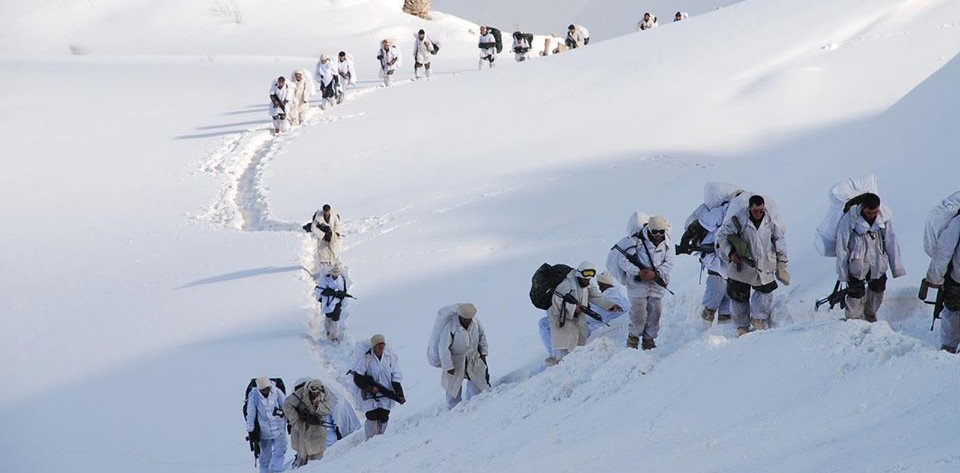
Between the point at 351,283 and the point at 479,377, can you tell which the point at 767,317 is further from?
the point at 351,283

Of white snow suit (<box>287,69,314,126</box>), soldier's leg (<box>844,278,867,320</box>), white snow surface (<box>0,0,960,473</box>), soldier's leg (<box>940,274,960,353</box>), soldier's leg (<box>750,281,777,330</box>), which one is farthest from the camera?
white snow suit (<box>287,69,314,126</box>)

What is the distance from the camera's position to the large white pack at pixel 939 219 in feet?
26.0

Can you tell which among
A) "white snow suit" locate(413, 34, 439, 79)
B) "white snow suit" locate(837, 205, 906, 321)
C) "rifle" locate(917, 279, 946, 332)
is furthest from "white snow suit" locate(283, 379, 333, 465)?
"white snow suit" locate(413, 34, 439, 79)

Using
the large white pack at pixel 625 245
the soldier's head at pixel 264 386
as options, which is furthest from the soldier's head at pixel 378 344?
the large white pack at pixel 625 245

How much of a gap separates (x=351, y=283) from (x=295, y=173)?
20.6 feet

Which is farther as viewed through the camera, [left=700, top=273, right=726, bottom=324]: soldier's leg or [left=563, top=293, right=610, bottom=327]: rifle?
[left=563, top=293, right=610, bottom=327]: rifle

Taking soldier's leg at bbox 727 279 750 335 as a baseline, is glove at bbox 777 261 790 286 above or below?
above

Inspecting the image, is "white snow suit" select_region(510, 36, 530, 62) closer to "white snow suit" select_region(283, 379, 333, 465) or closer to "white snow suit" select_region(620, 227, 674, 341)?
"white snow suit" select_region(283, 379, 333, 465)

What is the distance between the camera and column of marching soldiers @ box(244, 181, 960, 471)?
8.48 m

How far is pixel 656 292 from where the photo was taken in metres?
9.56

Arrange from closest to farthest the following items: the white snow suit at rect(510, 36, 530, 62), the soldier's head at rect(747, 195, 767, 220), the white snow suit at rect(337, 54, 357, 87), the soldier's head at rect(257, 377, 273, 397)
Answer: the soldier's head at rect(747, 195, 767, 220)
the soldier's head at rect(257, 377, 273, 397)
the white snow suit at rect(337, 54, 357, 87)
the white snow suit at rect(510, 36, 530, 62)

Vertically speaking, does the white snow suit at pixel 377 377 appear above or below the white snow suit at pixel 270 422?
above

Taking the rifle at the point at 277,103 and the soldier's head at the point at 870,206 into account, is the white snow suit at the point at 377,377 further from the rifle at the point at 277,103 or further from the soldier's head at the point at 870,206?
the rifle at the point at 277,103

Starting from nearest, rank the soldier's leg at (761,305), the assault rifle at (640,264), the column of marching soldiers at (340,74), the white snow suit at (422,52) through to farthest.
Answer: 1. the soldier's leg at (761,305)
2. the assault rifle at (640,264)
3. the column of marching soldiers at (340,74)
4. the white snow suit at (422,52)
